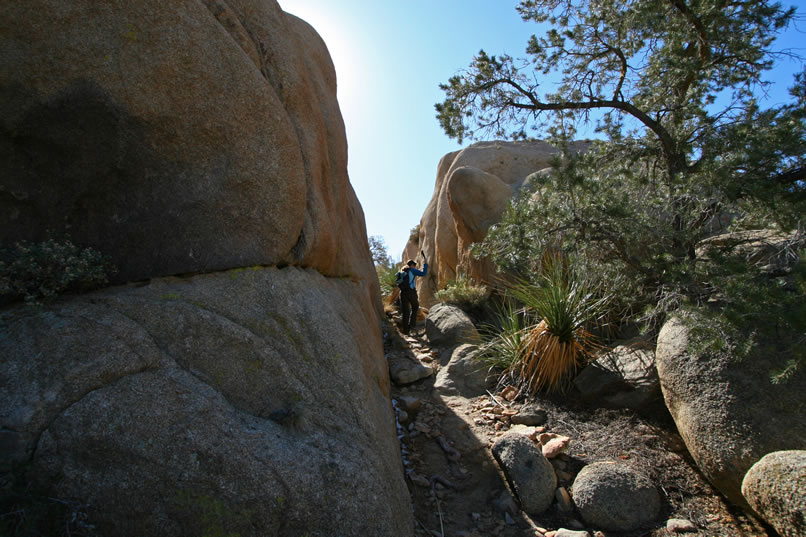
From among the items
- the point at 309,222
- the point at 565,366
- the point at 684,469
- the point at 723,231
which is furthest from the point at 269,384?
the point at 723,231

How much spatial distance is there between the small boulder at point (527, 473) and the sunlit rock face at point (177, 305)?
4.06 ft

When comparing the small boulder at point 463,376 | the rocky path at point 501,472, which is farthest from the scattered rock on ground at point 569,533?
the small boulder at point 463,376

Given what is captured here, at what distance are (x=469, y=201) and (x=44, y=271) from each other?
952 centimetres

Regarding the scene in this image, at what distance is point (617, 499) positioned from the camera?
13.4ft

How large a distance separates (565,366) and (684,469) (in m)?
1.91

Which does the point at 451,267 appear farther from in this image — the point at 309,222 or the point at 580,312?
the point at 309,222

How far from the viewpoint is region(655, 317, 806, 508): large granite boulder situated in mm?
3883

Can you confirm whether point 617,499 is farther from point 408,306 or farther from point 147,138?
point 408,306

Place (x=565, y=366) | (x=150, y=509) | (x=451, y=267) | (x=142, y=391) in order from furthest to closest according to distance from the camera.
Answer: (x=451, y=267) → (x=565, y=366) → (x=142, y=391) → (x=150, y=509)

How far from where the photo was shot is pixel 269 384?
3.25 metres

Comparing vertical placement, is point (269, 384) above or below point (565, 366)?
below

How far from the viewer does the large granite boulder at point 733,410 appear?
3.88 m

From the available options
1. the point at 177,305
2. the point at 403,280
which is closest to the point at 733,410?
the point at 177,305

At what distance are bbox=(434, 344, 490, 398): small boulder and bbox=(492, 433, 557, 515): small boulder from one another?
81.7 inches
